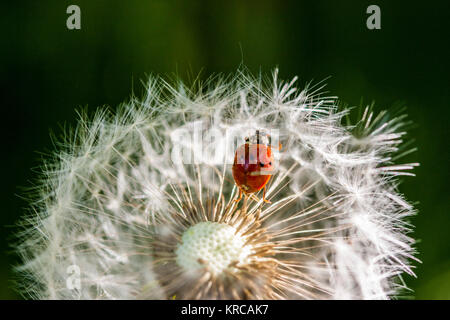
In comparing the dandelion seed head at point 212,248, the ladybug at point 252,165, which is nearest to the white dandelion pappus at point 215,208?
the dandelion seed head at point 212,248

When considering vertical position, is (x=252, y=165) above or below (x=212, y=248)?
above

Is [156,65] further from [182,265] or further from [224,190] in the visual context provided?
[182,265]

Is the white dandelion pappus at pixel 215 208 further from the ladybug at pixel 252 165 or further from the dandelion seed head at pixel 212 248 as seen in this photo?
the ladybug at pixel 252 165

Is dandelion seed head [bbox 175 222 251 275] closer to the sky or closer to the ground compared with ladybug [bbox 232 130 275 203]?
closer to the ground

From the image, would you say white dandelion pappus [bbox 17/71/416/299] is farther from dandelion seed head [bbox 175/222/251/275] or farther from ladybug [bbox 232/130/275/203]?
ladybug [bbox 232/130/275/203]

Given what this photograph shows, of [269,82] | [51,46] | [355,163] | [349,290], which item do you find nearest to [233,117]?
[269,82]

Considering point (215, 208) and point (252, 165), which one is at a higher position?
point (252, 165)

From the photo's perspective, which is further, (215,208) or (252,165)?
(215,208)

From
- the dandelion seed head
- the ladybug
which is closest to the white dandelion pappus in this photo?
the dandelion seed head
